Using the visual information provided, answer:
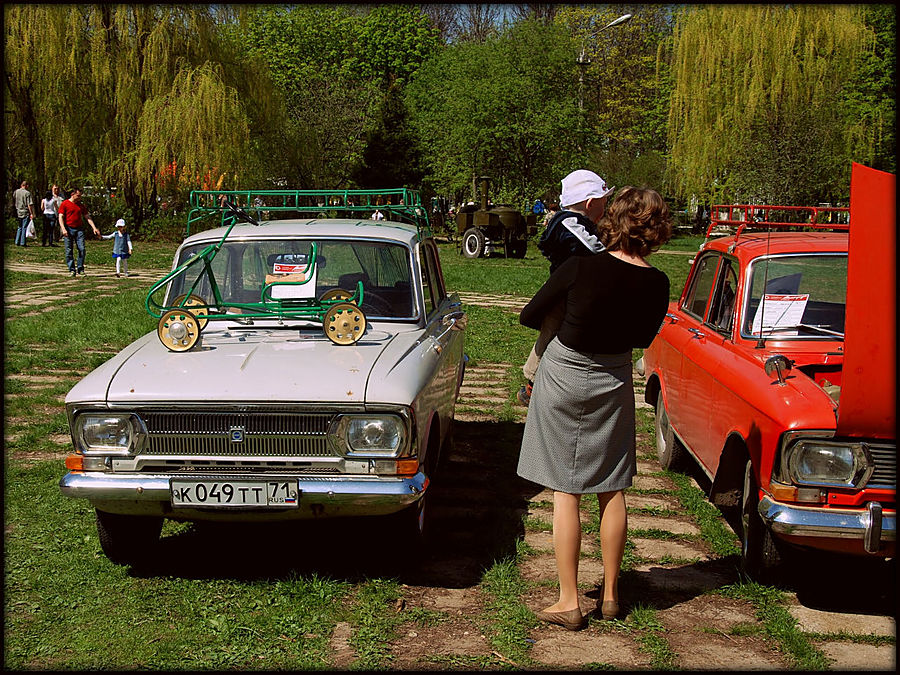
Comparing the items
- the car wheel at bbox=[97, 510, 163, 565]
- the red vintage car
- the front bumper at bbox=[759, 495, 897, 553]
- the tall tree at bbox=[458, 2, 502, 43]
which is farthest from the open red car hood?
the tall tree at bbox=[458, 2, 502, 43]

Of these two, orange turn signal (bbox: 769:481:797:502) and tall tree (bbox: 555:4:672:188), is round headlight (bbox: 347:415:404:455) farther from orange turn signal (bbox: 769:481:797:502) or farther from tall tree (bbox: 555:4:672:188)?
tall tree (bbox: 555:4:672:188)

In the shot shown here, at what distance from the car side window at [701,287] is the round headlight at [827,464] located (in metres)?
2.32

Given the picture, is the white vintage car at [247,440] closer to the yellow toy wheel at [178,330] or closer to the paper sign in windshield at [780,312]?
the yellow toy wheel at [178,330]

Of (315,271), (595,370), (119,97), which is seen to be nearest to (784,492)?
(595,370)

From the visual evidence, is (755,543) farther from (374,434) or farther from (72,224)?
(72,224)

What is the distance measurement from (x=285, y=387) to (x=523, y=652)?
1.70m

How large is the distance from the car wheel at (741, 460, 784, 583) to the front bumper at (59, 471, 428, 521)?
1.68 m

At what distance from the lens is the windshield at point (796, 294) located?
18.5ft

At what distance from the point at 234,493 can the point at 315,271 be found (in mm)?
1863

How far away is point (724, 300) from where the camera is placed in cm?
612

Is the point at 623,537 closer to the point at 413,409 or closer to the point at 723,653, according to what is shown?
the point at 723,653

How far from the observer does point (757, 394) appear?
4.70m

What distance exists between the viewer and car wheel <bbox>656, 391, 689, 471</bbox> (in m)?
6.81

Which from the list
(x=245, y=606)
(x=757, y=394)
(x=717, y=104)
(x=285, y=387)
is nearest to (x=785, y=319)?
(x=757, y=394)
